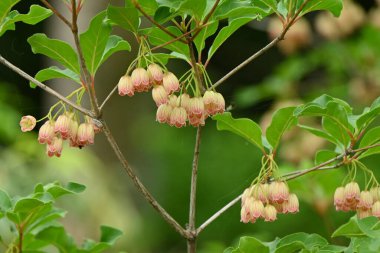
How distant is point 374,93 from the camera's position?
428cm

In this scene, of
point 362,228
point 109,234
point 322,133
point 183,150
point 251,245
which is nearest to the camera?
point 362,228

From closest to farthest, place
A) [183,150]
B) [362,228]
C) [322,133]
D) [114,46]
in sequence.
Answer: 1. [362,228]
2. [114,46]
3. [322,133]
4. [183,150]

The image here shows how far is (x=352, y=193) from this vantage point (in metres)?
1.58

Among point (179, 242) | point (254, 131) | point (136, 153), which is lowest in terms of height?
point (179, 242)

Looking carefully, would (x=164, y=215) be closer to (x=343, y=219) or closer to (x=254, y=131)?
(x=254, y=131)

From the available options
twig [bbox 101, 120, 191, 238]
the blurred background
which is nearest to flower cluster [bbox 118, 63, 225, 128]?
twig [bbox 101, 120, 191, 238]

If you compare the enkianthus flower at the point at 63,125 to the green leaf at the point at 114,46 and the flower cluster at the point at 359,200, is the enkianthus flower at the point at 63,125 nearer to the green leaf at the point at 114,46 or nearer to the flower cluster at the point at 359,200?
the green leaf at the point at 114,46

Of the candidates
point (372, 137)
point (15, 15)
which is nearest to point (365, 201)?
point (372, 137)

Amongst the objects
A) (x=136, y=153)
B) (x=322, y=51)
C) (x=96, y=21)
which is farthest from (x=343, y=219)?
(x=96, y=21)

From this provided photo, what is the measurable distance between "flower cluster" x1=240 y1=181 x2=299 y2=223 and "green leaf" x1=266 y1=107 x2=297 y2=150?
134mm

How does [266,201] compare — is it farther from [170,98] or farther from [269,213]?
[170,98]

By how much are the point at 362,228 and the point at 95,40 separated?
61 centimetres

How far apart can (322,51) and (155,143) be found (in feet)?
5.10

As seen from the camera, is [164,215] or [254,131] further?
[254,131]
